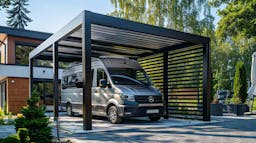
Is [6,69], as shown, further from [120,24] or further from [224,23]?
[224,23]

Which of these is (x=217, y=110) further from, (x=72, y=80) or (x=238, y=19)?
(x=238, y=19)

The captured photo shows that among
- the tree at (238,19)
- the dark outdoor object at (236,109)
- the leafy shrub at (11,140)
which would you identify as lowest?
the dark outdoor object at (236,109)

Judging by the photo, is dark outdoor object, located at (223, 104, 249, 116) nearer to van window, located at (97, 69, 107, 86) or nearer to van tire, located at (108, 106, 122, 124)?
van tire, located at (108, 106, 122, 124)

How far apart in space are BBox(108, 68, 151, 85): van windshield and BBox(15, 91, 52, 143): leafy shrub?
420cm

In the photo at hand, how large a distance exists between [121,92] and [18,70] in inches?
380

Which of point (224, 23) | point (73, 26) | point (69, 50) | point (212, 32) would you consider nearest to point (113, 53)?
point (69, 50)

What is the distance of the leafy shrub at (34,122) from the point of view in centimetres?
555

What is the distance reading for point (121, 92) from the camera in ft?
29.9

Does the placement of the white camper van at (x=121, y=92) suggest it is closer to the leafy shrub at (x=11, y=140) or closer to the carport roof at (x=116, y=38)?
the carport roof at (x=116, y=38)

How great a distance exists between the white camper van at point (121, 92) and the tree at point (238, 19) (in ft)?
32.8

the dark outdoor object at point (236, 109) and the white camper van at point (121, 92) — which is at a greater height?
the white camper van at point (121, 92)

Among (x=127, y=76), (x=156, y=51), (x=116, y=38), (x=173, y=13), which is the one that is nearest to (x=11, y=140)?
(x=116, y=38)

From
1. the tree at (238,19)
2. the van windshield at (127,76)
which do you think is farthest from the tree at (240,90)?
the van windshield at (127,76)

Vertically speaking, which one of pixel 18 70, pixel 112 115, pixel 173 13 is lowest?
pixel 112 115
